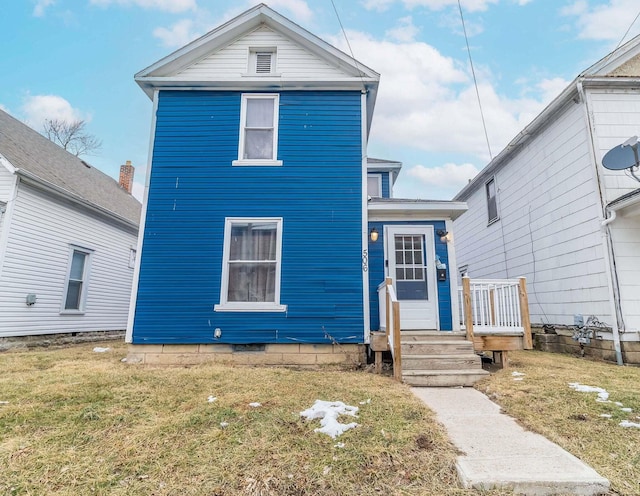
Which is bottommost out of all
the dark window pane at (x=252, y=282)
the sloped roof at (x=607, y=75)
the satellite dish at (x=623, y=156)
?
the dark window pane at (x=252, y=282)

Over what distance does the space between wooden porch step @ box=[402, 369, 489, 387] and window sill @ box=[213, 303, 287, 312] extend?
2.41 metres

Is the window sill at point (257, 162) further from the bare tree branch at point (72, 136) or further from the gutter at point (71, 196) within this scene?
the bare tree branch at point (72, 136)

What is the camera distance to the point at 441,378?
4.76 m

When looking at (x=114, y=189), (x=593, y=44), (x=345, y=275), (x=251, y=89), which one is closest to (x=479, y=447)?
(x=345, y=275)

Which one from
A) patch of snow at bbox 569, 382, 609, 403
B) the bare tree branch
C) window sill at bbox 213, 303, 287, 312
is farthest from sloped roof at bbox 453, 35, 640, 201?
the bare tree branch

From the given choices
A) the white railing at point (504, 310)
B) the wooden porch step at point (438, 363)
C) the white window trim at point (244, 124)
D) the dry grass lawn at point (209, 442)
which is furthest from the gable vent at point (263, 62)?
the wooden porch step at point (438, 363)

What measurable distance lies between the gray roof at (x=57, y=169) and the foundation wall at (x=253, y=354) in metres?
5.62

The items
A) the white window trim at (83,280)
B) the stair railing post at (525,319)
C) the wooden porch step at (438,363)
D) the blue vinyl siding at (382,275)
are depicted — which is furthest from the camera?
the white window trim at (83,280)

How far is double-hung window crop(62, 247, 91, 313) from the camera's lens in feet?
31.7

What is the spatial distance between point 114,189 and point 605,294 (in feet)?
51.6

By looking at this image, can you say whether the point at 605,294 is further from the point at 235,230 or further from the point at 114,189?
the point at 114,189

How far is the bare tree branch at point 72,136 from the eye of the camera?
19.0 metres

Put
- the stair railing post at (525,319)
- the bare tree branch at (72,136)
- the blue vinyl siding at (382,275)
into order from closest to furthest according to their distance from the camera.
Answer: the stair railing post at (525,319) < the blue vinyl siding at (382,275) < the bare tree branch at (72,136)

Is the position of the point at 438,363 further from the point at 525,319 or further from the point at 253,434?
the point at 253,434
